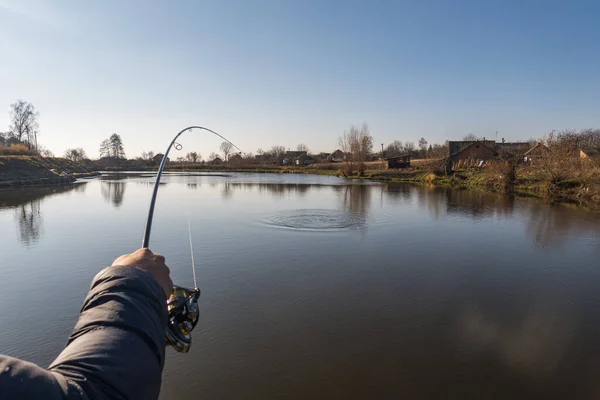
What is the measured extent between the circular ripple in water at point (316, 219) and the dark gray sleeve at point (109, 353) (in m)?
14.8

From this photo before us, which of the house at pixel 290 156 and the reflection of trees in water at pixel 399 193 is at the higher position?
the house at pixel 290 156

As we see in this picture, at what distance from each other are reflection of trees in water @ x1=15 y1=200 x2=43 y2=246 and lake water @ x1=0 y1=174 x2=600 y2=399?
8.5 inches

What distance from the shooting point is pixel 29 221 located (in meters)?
17.6

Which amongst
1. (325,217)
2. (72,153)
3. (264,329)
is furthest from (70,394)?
(72,153)

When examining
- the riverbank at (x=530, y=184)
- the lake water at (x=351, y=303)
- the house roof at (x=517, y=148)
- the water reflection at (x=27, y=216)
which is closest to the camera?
the lake water at (x=351, y=303)

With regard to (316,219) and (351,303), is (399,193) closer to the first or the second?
(316,219)

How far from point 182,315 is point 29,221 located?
1835 centimetres

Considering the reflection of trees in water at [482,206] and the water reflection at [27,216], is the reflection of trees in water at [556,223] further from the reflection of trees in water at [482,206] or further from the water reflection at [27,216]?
the water reflection at [27,216]

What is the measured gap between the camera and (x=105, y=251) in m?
12.1

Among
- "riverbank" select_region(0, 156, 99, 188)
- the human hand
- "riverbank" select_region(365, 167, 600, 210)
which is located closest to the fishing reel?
the human hand

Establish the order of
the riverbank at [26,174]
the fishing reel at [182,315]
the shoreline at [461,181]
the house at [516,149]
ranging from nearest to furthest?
the fishing reel at [182,315] → the shoreline at [461,181] → the riverbank at [26,174] → the house at [516,149]

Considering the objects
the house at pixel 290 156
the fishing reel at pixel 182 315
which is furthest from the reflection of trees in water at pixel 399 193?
the house at pixel 290 156

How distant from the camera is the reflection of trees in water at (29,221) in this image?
46.7 ft

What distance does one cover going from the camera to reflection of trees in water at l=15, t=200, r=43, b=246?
14.2 m
